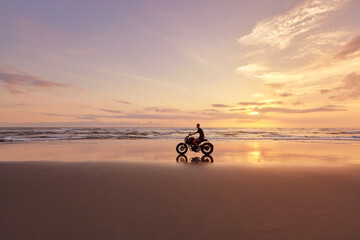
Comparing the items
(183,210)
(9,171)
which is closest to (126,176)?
(183,210)

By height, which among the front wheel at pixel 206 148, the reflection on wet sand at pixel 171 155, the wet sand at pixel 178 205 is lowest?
the wet sand at pixel 178 205

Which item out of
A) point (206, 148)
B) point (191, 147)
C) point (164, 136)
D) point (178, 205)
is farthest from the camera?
point (164, 136)

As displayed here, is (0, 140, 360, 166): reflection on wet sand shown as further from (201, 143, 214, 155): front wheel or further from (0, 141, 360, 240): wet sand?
(0, 141, 360, 240): wet sand

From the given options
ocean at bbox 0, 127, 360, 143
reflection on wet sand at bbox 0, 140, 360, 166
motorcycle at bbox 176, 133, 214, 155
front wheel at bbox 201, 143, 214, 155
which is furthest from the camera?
ocean at bbox 0, 127, 360, 143

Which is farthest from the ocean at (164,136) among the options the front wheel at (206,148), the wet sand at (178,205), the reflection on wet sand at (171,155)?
the wet sand at (178,205)

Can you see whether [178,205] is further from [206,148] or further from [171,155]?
[206,148]

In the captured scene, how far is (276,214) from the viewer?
13.8 feet

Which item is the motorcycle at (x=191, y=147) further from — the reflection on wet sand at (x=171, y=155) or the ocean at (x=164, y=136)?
the ocean at (x=164, y=136)

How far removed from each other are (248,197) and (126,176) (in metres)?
4.18

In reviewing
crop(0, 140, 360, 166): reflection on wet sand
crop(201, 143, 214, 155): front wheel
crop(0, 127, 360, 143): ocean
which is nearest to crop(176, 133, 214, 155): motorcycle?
crop(201, 143, 214, 155): front wheel

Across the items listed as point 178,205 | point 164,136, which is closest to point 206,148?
point 178,205

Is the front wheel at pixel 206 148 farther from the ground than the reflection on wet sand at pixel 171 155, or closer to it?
farther from the ground

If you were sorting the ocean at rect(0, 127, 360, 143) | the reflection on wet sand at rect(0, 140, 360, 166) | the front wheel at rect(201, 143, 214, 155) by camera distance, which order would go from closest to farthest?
the reflection on wet sand at rect(0, 140, 360, 166) → the front wheel at rect(201, 143, 214, 155) → the ocean at rect(0, 127, 360, 143)

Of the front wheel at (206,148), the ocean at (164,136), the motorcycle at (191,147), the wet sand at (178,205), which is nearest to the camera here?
the wet sand at (178,205)
